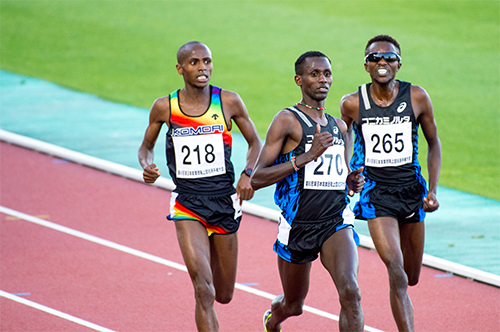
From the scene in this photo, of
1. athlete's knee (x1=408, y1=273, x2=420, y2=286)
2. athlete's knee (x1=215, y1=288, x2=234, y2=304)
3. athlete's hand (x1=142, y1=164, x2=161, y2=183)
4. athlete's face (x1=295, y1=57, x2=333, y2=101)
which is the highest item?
athlete's face (x1=295, y1=57, x2=333, y2=101)

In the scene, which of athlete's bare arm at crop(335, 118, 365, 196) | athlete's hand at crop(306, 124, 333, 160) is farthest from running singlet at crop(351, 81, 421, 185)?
athlete's hand at crop(306, 124, 333, 160)

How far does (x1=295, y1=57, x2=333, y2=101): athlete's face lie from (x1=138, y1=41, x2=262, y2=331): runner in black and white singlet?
2.34ft

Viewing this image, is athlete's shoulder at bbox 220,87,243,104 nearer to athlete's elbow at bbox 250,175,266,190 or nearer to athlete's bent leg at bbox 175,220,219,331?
athlete's elbow at bbox 250,175,266,190

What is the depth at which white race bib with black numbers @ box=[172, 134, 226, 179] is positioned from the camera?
6.00 metres

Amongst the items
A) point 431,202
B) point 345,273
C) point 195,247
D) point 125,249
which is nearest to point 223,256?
point 195,247

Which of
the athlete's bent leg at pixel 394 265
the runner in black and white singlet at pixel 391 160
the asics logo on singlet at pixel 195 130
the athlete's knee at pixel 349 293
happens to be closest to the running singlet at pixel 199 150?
the asics logo on singlet at pixel 195 130

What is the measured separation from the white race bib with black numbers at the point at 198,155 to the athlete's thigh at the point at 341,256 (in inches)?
41.8

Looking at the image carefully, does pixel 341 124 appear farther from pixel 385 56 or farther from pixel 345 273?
pixel 345 273

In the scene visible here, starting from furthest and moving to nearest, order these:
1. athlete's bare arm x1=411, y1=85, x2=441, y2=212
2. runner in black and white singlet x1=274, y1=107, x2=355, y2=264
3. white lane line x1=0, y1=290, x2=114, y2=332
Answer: white lane line x1=0, y1=290, x2=114, y2=332 < athlete's bare arm x1=411, y1=85, x2=441, y2=212 < runner in black and white singlet x1=274, y1=107, x2=355, y2=264

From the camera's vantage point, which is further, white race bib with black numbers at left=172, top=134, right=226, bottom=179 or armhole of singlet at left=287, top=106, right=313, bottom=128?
white race bib with black numbers at left=172, top=134, right=226, bottom=179

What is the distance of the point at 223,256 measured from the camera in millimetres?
6164

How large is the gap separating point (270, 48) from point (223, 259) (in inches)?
601

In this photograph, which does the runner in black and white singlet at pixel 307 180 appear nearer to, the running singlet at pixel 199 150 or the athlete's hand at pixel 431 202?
the running singlet at pixel 199 150

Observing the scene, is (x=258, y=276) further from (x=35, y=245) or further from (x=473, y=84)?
(x=473, y=84)
